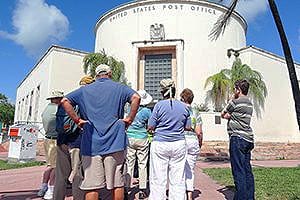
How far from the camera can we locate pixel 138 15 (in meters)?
20.0

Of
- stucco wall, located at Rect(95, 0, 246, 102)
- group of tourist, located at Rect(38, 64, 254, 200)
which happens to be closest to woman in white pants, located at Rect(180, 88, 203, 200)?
group of tourist, located at Rect(38, 64, 254, 200)

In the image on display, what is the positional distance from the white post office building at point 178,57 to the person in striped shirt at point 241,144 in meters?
14.4

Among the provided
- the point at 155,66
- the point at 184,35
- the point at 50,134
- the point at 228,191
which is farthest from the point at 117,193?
the point at 184,35

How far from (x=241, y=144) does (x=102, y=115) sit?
2.21 meters

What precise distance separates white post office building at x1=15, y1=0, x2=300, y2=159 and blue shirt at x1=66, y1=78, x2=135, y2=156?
15611mm

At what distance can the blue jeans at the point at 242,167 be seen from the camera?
13.7ft

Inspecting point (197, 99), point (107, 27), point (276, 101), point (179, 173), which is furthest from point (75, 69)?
point (179, 173)

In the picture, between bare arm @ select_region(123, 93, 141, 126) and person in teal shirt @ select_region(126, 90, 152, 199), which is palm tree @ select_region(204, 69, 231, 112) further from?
bare arm @ select_region(123, 93, 141, 126)

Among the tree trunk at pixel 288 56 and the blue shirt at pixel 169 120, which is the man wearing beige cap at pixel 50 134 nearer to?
the blue shirt at pixel 169 120

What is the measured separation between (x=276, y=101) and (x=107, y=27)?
504 inches

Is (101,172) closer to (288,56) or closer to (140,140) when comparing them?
(140,140)

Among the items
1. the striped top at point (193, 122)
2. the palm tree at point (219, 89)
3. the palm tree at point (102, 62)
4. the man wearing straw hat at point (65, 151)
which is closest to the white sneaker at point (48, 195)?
the man wearing straw hat at point (65, 151)

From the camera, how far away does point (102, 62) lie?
1866cm

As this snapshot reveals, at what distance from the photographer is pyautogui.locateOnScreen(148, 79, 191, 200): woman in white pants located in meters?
3.95
